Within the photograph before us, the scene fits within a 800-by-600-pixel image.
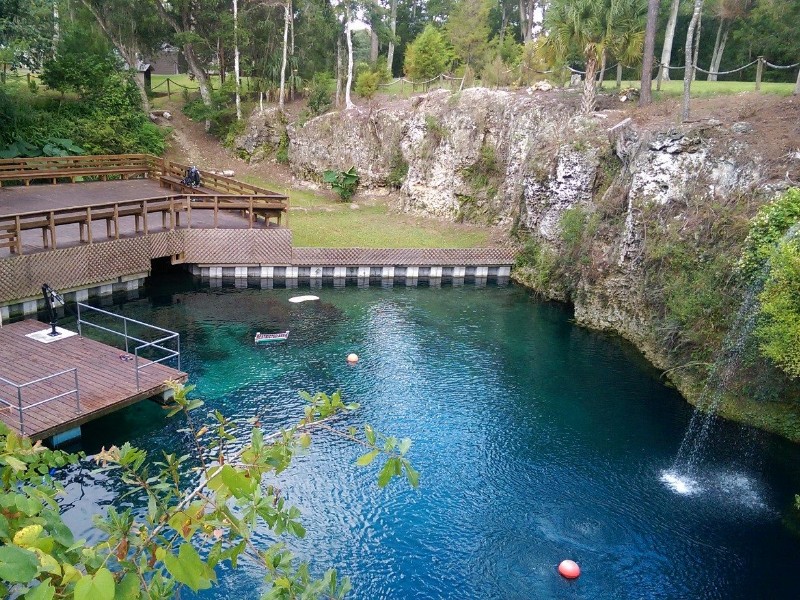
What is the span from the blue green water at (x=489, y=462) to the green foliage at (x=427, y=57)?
75.5 ft

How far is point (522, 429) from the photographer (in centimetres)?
1891

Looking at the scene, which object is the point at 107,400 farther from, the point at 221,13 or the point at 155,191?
the point at 221,13

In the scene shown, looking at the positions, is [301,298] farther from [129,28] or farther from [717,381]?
[129,28]

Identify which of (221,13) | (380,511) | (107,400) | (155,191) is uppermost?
(221,13)

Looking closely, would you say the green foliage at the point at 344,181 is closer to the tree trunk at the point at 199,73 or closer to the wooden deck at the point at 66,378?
the tree trunk at the point at 199,73

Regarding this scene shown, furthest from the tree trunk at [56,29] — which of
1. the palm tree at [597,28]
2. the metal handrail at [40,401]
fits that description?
the metal handrail at [40,401]

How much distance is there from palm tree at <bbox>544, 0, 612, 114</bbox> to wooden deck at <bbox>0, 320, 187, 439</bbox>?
22.6m

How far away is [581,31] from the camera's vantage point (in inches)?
1160

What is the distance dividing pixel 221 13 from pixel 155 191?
15.1 m

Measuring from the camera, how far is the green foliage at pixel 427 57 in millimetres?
43375

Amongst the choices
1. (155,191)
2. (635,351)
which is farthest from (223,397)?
(155,191)

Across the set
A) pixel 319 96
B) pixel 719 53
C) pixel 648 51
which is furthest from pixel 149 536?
pixel 719 53

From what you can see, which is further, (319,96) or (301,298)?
(319,96)

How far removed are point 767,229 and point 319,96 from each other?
101 ft
